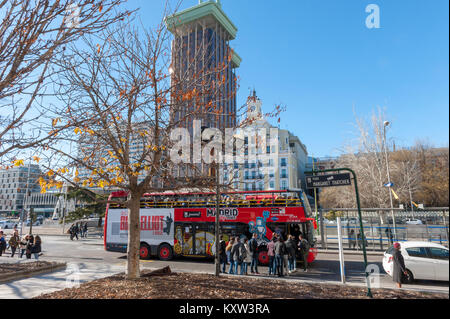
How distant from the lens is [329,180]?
7.82m

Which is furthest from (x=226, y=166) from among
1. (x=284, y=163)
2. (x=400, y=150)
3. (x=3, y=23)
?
(x=284, y=163)

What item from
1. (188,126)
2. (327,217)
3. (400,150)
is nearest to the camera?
(188,126)

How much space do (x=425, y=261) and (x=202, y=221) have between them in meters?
10.4

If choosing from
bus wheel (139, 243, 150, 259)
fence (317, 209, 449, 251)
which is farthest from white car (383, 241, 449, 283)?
bus wheel (139, 243, 150, 259)

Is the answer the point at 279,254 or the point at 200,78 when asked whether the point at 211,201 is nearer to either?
the point at 279,254

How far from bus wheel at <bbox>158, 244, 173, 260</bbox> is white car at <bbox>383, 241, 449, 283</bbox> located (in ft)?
37.6

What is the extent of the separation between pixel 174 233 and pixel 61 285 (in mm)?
7397

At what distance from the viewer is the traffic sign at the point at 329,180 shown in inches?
300

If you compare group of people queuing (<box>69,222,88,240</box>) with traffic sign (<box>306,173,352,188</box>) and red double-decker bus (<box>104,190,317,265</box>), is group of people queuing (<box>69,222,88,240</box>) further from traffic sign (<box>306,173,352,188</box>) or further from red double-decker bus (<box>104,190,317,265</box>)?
traffic sign (<box>306,173,352,188</box>)

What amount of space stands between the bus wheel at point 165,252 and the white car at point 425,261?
37.6 ft

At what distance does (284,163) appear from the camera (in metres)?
67.1

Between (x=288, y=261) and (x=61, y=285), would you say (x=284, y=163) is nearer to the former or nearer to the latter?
(x=288, y=261)

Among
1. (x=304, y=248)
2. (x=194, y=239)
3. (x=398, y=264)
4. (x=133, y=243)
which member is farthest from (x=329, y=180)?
(x=194, y=239)
